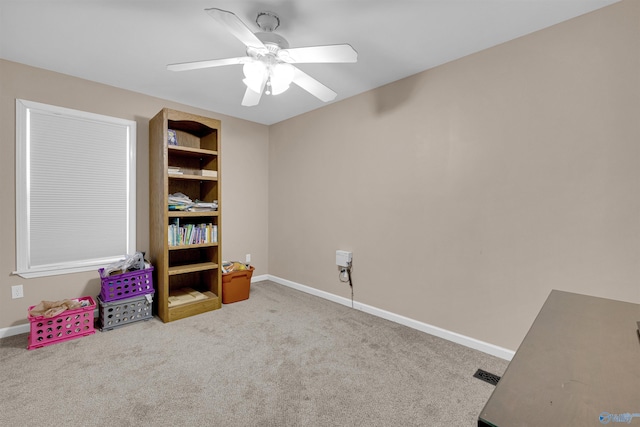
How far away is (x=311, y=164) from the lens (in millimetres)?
3707

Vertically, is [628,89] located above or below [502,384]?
above

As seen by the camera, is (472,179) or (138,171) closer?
(472,179)

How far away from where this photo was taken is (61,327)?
239 cm

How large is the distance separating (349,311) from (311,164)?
6.19 ft

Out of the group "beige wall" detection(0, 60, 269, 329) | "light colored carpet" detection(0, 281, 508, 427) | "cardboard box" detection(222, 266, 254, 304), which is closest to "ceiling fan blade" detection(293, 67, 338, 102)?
"light colored carpet" detection(0, 281, 508, 427)

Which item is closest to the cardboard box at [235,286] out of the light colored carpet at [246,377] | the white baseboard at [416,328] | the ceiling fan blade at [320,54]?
the light colored carpet at [246,377]

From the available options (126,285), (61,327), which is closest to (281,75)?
(126,285)

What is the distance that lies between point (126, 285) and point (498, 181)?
11.3 feet

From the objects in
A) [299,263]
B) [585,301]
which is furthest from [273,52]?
[299,263]

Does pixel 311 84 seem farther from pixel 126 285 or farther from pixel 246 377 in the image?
pixel 126 285

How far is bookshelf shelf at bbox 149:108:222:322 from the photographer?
284 centimetres

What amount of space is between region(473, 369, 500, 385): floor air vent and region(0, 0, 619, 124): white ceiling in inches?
95.9

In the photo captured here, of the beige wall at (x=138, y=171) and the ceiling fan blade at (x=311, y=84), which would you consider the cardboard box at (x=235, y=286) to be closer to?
the beige wall at (x=138, y=171)

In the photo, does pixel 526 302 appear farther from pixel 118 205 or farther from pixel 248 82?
pixel 118 205
